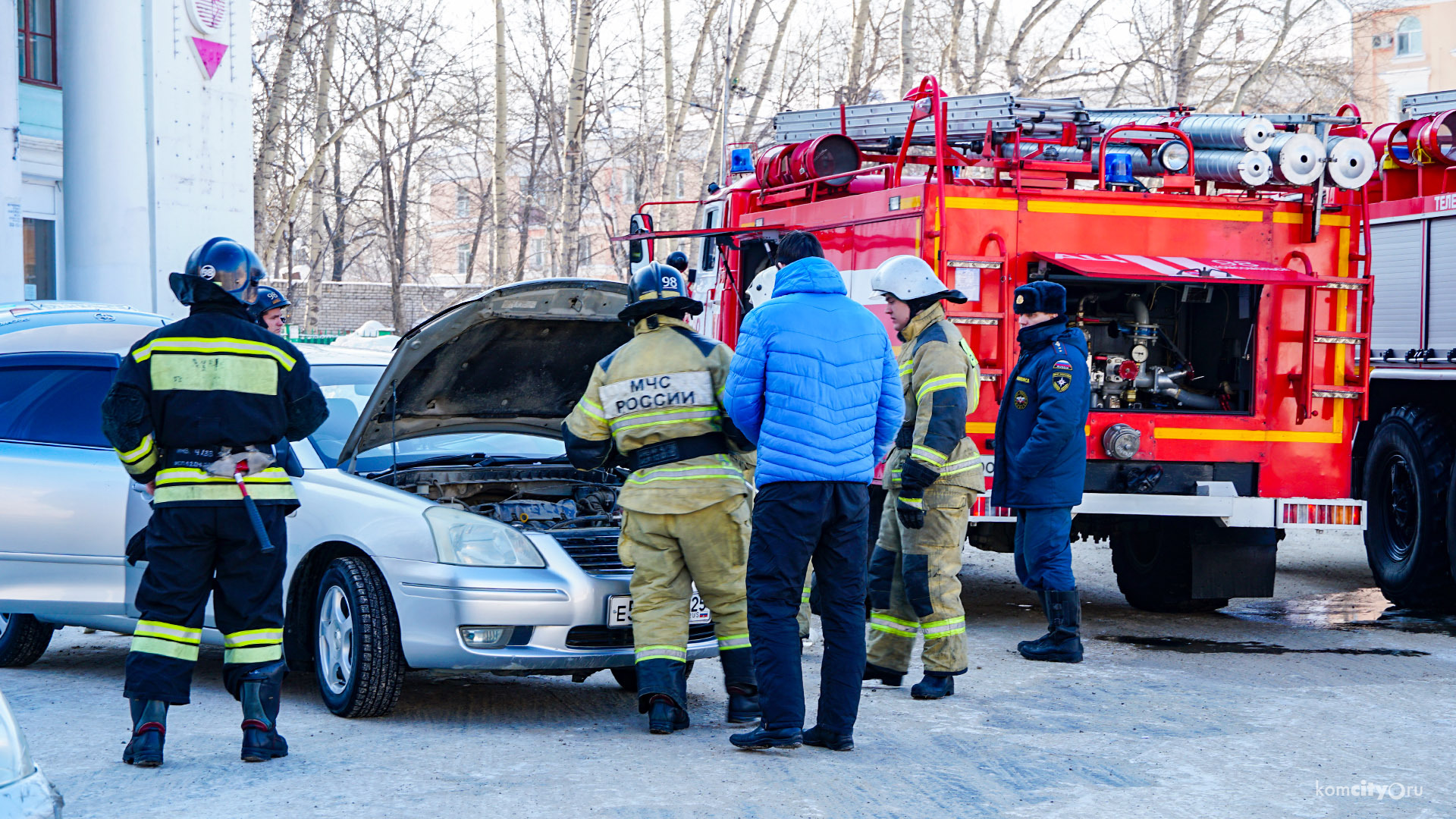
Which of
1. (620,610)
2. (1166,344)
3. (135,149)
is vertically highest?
(135,149)

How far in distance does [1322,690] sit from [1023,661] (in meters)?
1.36

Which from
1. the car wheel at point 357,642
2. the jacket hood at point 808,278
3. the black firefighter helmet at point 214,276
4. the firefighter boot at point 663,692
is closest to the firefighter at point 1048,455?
the jacket hood at point 808,278

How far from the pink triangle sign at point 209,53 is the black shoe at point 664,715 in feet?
31.2

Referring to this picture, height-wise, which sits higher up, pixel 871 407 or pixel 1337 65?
pixel 1337 65

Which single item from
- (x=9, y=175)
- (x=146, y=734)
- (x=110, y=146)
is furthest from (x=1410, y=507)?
(x=9, y=175)

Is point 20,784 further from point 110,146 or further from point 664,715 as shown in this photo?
point 110,146

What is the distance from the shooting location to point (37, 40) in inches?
680

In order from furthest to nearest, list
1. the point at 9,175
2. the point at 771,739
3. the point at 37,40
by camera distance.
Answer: the point at 37,40, the point at 9,175, the point at 771,739

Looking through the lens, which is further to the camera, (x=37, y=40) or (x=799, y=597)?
(x=37, y=40)

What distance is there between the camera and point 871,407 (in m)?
5.34

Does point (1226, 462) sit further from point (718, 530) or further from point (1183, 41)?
point (1183, 41)

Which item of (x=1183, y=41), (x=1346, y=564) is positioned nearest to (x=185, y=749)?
(x=1346, y=564)

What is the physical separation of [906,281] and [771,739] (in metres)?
2.18

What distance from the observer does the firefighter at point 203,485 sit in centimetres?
482
